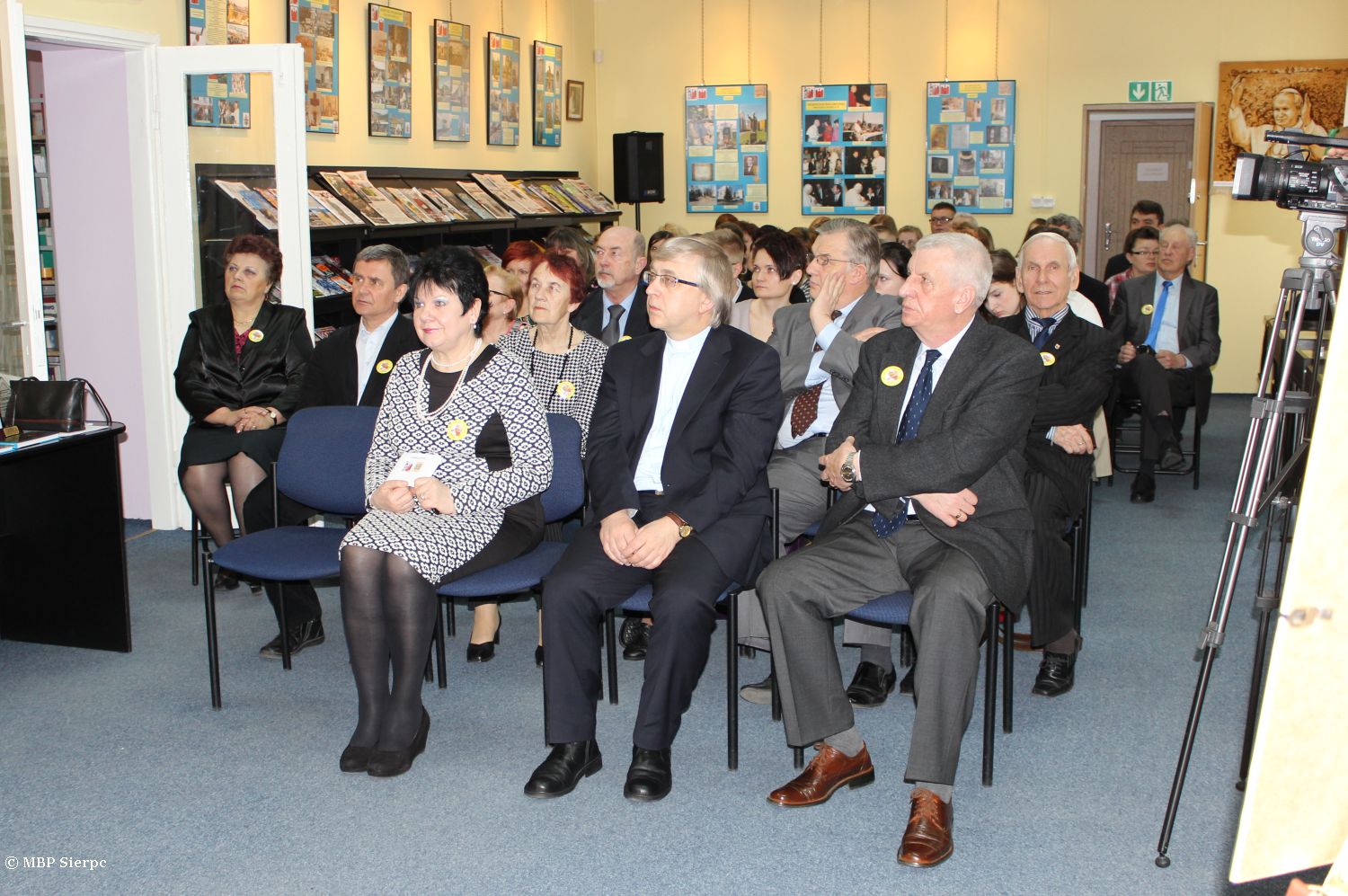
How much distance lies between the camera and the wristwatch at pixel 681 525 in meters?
3.31

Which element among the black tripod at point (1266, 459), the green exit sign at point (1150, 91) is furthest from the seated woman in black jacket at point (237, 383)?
the green exit sign at point (1150, 91)

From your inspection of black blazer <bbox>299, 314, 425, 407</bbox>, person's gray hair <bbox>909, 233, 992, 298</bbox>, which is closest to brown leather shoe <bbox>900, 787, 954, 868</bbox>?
person's gray hair <bbox>909, 233, 992, 298</bbox>

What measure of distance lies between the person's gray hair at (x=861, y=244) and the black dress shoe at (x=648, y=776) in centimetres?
184

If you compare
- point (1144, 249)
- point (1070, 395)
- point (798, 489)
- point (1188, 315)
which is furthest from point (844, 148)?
point (798, 489)

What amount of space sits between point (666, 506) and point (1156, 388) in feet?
13.6

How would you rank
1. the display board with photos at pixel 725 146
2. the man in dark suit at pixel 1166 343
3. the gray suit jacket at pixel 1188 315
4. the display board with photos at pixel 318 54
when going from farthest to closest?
the display board with photos at pixel 725 146 < the display board with photos at pixel 318 54 < the gray suit jacket at pixel 1188 315 < the man in dark suit at pixel 1166 343

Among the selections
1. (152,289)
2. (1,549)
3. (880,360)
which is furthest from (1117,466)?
(1,549)

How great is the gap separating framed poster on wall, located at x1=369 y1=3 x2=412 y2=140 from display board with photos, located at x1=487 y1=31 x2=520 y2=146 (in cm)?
104

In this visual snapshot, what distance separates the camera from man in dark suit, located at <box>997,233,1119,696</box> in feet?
11.7

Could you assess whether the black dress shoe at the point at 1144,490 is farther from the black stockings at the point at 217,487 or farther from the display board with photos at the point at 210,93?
the display board with photos at the point at 210,93

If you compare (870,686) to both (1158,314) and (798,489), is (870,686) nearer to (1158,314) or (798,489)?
(798,489)

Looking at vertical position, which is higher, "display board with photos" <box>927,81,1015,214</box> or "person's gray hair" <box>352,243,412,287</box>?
"display board with photos" <box>927,81,1015,214</box>

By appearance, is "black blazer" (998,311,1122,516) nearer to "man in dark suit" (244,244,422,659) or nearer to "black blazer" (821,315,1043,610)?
"black blazer" (821,315,1043,610)

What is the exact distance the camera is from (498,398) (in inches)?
138
